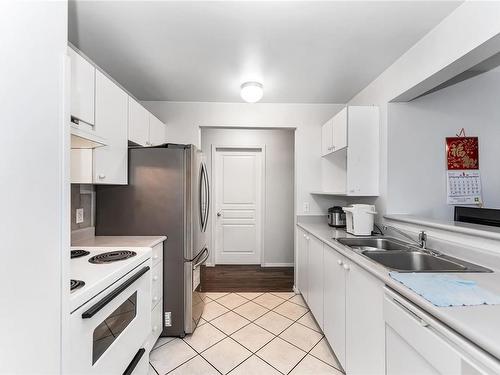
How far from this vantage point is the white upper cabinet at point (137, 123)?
6.85 ft

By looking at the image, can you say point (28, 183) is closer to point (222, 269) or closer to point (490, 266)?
point (490, 266)

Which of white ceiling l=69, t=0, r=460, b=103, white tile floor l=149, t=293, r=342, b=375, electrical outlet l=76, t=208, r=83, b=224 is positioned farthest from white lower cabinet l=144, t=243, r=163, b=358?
white ceiling l=69, t=0, r=460, b=103

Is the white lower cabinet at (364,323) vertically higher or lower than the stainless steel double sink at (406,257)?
lower

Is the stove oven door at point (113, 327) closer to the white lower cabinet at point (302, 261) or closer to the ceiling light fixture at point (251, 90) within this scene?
the white lower cabinet at point (302, 261)

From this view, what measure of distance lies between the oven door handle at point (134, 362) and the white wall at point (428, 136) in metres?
2.13

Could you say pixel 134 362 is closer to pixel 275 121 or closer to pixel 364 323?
pixel 364 323

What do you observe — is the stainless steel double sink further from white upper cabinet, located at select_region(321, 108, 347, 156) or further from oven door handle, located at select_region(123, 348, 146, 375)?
oven door handle, located at select_region(123, 348, 146, 375)

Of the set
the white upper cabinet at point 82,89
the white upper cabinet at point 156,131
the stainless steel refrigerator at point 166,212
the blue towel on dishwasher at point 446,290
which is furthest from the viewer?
the white upper cabinet at point 156,131

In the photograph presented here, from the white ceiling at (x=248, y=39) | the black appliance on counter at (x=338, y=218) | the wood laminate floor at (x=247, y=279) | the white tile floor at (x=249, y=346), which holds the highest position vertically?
the white ceiling at (x=248, y=39)

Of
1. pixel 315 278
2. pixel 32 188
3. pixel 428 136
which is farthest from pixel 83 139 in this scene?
pixel 428 136

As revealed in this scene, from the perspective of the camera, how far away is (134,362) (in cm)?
132

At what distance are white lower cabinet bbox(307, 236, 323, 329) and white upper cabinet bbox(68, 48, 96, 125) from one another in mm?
1973

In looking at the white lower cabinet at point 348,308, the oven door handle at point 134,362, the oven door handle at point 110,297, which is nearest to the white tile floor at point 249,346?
the white lower cabinet at point 348,308

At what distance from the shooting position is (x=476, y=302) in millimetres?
863
